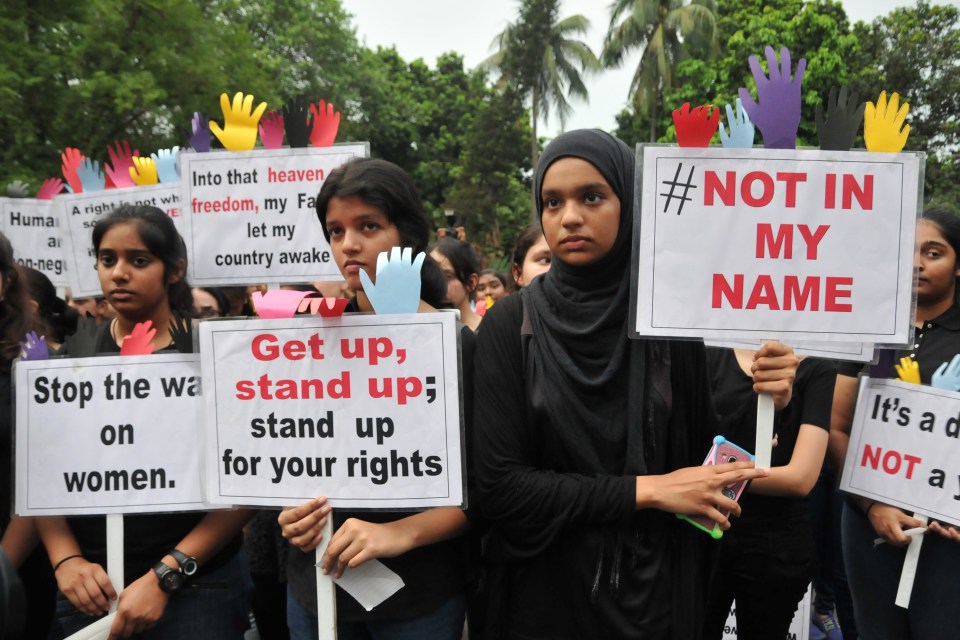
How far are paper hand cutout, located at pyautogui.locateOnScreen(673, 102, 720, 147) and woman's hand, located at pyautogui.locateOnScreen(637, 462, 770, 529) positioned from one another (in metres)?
0.76

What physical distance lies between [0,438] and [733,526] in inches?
91.4

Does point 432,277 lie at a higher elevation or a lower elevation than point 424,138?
lower

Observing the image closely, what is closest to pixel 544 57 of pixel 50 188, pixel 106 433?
pixel 50 188

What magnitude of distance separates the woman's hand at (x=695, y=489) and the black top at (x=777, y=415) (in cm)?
76

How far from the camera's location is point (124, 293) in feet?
7.99

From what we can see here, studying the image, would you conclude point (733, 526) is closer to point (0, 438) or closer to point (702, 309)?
point (702, 309)

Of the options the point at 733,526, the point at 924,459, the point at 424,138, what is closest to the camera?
the point at 924,459

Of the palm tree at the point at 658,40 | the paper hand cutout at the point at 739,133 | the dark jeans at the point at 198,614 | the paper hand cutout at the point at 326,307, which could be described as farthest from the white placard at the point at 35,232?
the palm tree at the point at 658,40

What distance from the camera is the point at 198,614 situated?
218cm

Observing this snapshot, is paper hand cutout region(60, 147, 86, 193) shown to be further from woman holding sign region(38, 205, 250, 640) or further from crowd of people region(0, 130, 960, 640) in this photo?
woman holding sign region(38, 205, 250, 640)

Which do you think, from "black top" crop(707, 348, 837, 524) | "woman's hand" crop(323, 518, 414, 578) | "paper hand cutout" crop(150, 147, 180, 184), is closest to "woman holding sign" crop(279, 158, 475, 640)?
"woman's hand" crop(323, 518, 414, 578)

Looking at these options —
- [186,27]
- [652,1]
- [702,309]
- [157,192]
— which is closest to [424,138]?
[652,1]

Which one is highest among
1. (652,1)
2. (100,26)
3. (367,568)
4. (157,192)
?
(652,1)

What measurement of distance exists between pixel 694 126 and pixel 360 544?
1.27 meters
